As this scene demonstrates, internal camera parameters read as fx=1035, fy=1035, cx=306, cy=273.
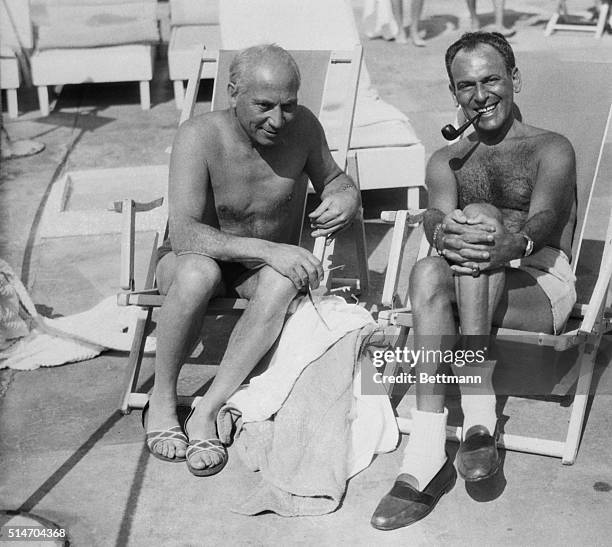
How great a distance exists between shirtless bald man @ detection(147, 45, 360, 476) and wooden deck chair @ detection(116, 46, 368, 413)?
96 millimetres

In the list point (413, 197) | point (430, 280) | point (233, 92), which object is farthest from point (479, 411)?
point (413, 197)

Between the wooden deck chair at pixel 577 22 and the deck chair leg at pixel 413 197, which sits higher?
the deck chair leg at pixel 413 197

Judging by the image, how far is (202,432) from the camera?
367cm

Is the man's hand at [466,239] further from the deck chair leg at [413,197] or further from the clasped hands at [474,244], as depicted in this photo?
the deck chair leg at [413,197]

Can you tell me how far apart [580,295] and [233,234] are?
179cm

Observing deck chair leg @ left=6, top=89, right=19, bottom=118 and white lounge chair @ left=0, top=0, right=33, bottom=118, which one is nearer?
white lounge chair @ left=0, top=0, right=33, bottom=118

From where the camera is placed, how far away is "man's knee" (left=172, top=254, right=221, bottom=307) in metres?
3.70

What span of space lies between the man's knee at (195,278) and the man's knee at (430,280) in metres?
0.72

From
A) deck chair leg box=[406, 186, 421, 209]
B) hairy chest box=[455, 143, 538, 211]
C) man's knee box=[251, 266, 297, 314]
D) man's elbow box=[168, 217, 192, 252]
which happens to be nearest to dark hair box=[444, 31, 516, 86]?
hairy chest box=[455, 143, 538, 211]

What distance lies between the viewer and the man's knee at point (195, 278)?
3.70 meters

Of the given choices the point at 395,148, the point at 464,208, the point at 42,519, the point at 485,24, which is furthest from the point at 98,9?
the point at 42,519

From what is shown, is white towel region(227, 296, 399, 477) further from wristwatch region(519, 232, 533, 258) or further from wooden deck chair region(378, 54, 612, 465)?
wristwatch region(519, 232, 533, 258)

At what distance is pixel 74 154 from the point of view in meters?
7.32

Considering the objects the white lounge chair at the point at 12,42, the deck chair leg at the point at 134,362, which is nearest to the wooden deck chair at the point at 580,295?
the deck chair leg at the point at 134,362
